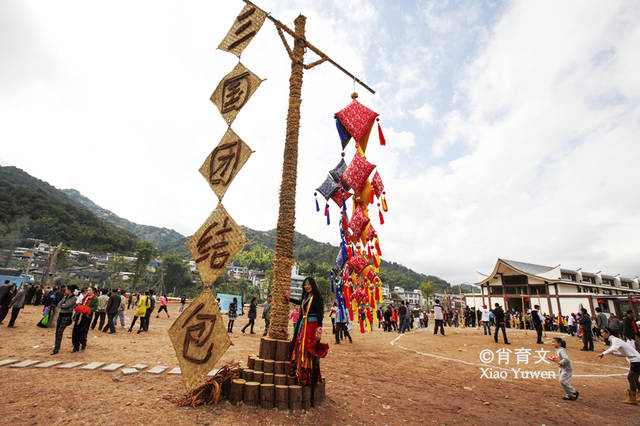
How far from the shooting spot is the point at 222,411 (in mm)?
3838

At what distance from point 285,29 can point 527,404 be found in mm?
9155

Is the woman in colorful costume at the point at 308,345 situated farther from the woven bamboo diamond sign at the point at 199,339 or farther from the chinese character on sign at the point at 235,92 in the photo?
the chinese character on sign at the point at 235,92

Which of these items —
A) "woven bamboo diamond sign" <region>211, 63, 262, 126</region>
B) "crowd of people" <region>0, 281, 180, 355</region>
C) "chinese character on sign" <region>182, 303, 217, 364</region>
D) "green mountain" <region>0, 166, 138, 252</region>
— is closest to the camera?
"chinese character on sign" <region>182, 303, 217, 364</region>

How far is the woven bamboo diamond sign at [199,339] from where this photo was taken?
4086mm

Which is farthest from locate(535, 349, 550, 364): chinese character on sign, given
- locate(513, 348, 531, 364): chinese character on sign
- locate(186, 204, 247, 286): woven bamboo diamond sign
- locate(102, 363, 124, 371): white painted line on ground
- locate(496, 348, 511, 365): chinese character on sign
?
locate(102, 363, 124, 371): white painted line on ground

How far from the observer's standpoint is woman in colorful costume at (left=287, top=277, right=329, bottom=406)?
13.8ft

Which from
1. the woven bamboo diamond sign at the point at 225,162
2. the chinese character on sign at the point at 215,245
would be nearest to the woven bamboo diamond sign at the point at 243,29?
the woven bamboo diamond sign at the point at 225,162

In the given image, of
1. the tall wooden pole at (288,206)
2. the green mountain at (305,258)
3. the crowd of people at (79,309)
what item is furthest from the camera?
the green mountain at (305,258)

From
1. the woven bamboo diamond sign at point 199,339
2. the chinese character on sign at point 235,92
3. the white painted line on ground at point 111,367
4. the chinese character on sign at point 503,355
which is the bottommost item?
the chinese character on sign at point 503,355

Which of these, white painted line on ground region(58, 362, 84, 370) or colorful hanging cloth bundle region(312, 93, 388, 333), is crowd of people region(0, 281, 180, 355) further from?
colorful hanging cloth bundle region(312, 93, 388, 333)

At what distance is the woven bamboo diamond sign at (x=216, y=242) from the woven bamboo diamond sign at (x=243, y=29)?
3393mm

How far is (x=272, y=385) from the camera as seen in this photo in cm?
Result: 408

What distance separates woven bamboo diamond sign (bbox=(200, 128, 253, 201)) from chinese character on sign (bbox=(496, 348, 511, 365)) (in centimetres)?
1025

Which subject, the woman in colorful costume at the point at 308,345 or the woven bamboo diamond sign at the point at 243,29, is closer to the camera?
the woman in colorful costume at the point at 308,345
